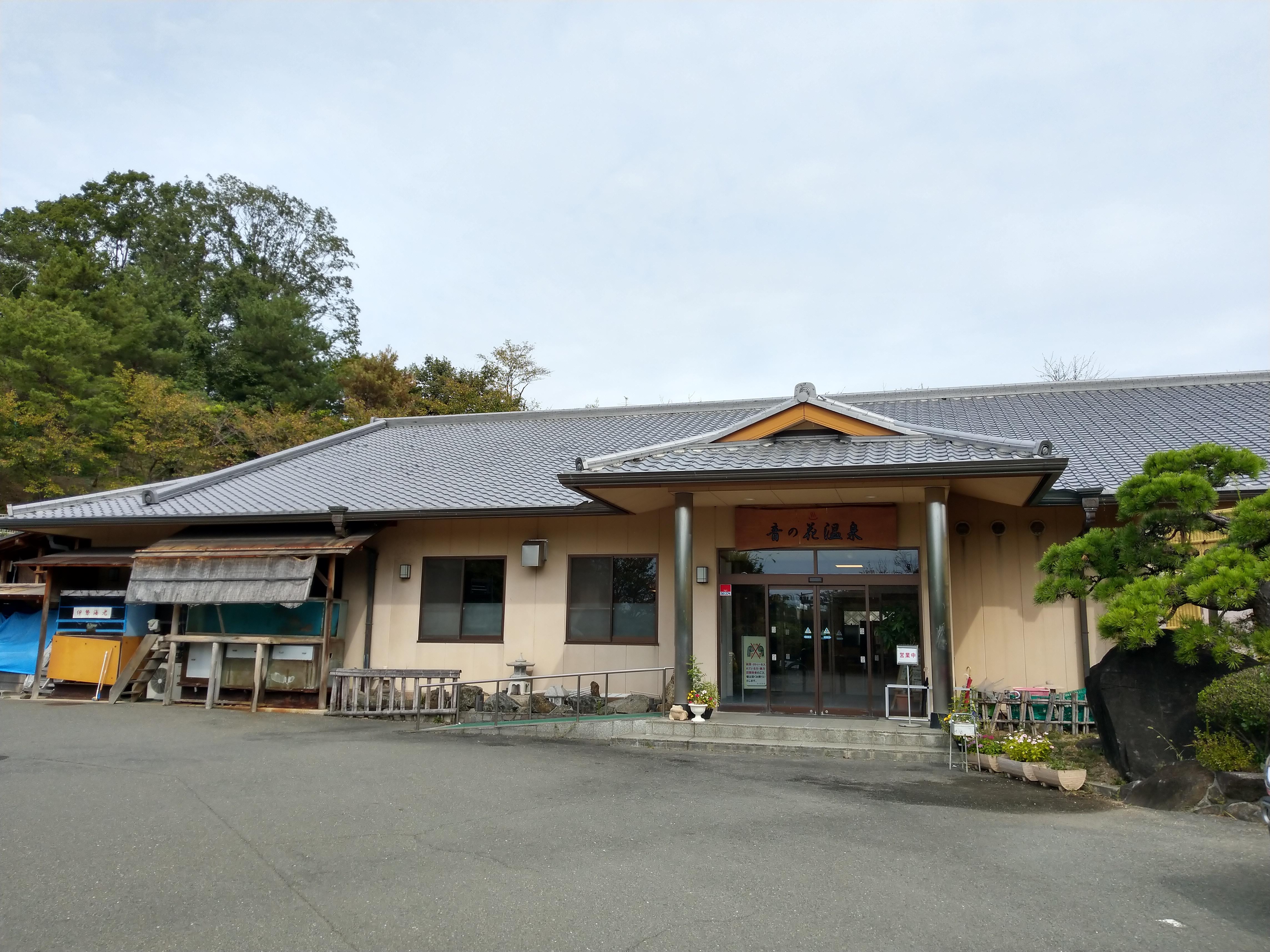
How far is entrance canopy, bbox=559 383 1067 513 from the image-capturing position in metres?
10.2

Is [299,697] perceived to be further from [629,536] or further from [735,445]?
→ [735,445]

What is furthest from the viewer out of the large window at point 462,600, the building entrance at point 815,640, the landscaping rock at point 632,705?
the large window at point 462,600

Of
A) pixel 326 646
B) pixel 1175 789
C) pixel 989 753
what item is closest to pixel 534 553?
pixel 326 646

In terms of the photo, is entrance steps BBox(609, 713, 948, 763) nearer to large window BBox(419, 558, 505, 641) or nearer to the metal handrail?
the metal handrail

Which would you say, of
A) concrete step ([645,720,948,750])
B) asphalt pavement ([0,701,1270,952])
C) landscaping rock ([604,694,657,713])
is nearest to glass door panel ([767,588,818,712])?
concrete step ([645,720,948,750])

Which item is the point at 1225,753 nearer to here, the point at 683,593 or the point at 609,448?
the point at 683,593

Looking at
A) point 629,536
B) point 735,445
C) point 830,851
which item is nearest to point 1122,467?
point 735,445

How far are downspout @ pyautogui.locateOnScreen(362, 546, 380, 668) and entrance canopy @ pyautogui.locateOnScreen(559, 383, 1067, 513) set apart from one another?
464 centimetres

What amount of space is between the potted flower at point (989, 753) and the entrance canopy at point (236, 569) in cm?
915

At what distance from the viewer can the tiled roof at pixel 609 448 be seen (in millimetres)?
12055

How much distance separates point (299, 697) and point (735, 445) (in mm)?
7951

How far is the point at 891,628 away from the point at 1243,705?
4.95 m

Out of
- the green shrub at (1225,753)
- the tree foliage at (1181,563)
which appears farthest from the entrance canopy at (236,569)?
the green shrub at (1225,753)

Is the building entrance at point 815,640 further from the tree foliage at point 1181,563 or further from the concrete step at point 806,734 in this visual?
the tree foliage at point 1181,563
